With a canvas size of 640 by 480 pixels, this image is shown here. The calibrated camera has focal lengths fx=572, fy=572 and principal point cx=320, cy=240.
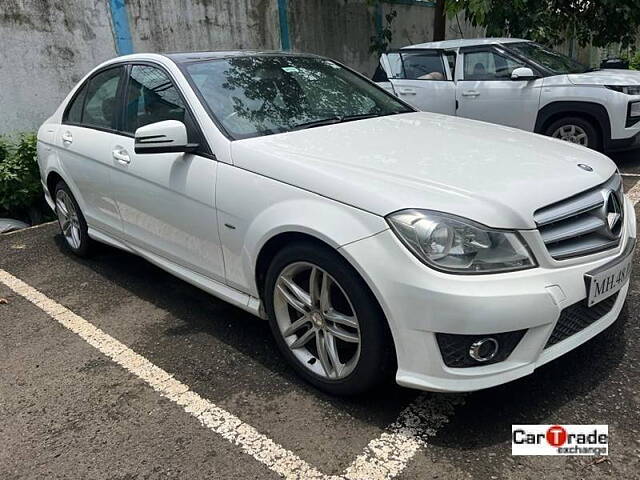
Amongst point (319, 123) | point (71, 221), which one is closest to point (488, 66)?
point (319, 123)

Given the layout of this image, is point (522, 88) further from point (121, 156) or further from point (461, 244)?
point (461, 244)

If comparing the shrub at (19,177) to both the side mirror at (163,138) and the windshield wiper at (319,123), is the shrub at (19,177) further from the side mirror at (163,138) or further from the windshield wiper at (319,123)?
the windshield wiper at (319,123)

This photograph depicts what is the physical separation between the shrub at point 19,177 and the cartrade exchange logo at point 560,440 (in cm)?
563

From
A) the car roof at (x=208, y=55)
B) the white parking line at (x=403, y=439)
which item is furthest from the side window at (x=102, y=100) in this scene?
the white parking line at (x=403, y=439)

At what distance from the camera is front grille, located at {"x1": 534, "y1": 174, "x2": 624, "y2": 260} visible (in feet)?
7.66

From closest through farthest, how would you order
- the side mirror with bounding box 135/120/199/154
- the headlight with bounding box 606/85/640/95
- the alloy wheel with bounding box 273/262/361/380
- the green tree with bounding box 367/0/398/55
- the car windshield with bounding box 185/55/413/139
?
the alloy wheel with bounding box 273/262/361/380
the side mirror with bounding box 135/120/199/154
the car windshield with bounding box 185/55/413/139
the headlight with bounding box 606/85/640/95
the green tree with bounding box 367/0/398/55

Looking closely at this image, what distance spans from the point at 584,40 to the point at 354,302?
385 inches

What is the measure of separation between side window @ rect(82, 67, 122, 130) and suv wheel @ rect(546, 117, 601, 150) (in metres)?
5.02

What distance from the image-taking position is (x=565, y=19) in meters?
9.95

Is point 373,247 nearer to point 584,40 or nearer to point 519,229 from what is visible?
point 519,229

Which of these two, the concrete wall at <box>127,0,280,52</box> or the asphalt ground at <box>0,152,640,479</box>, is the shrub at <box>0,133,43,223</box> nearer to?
the concrete wall at <box>127,0,280,52</box>

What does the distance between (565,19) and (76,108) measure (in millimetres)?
8702

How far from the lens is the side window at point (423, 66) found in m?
7.57

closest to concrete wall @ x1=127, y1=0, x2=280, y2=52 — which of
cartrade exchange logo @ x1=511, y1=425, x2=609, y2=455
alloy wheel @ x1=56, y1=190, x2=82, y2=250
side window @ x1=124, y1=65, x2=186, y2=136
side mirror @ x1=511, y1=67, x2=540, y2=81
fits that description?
alloy wheel @ x1=56, y1=190, x2=82, y2=250
